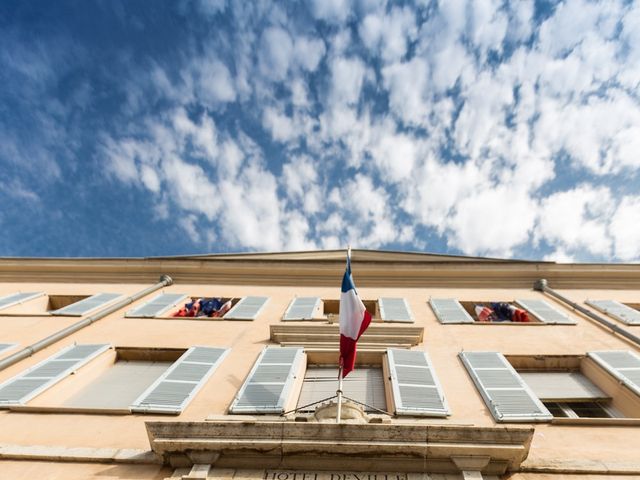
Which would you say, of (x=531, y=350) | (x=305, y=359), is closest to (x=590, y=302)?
(x=531, y=350)

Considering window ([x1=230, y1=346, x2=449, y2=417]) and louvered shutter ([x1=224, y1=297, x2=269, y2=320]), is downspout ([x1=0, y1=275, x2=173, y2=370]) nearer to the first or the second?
louvered shutter ([x1=224, y1=297, x2=269, y2=320])

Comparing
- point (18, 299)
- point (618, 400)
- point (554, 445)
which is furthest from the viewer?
point (18, 299)

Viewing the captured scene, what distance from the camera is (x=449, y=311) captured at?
9.55m

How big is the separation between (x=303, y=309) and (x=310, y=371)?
245 centimetres

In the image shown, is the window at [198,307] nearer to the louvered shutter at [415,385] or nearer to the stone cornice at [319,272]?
the stone cornice at [319,272]

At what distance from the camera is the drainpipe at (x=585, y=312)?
774 centimetres

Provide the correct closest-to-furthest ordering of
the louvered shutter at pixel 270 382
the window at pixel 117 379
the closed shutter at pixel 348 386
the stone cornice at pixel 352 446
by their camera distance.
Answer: the stone cornice at pixel 352 446 < the louvered shutter at pixel 270 382 < the window at pixel 117 379 < the closed shutter at pixel 348 386

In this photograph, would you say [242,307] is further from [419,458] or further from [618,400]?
[618,400]

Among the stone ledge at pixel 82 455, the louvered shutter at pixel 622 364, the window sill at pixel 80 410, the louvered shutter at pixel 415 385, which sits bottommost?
the stone ledge at pixel 82 455

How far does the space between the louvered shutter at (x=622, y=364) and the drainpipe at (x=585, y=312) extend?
20.5 inches

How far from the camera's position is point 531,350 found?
7707 millimetres

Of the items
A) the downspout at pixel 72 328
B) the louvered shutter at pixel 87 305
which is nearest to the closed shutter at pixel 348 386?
the downspout at pixel 72 328

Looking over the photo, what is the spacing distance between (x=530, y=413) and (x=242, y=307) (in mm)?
6517

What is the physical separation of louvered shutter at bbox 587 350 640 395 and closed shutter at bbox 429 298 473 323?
96.8 inches
